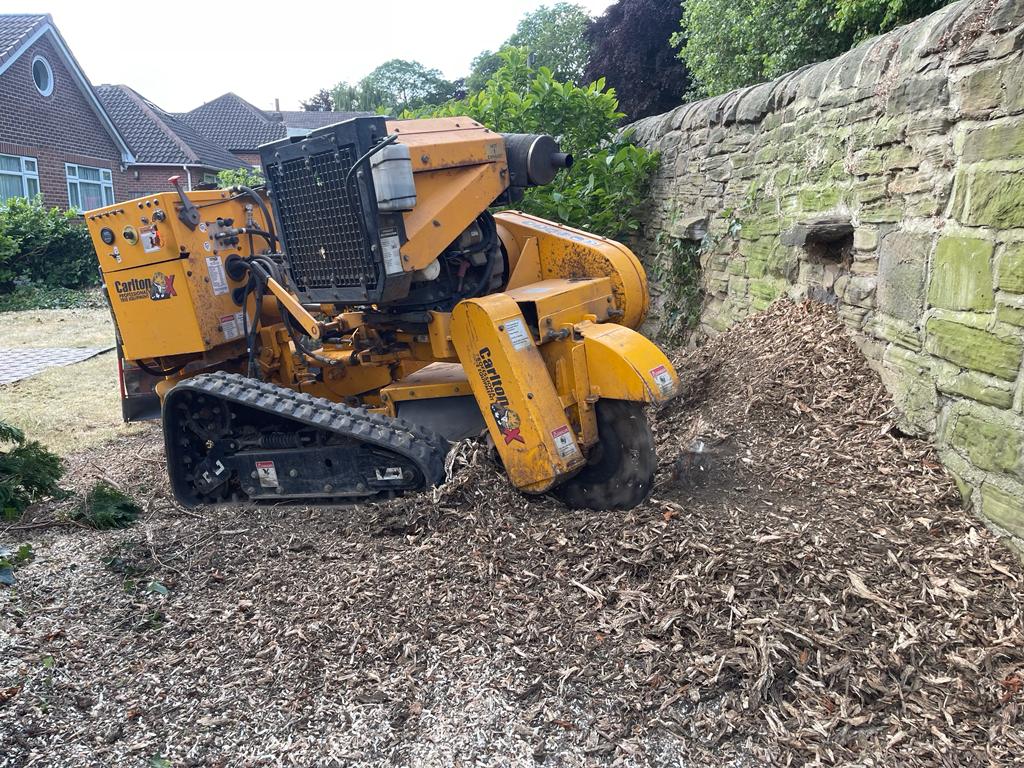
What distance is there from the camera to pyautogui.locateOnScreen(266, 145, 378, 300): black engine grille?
12.1 ft

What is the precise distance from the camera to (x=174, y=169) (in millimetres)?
28031

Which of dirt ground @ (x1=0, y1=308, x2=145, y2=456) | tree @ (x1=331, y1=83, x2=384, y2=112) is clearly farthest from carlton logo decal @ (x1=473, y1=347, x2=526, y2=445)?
tree @ (x1=331, y1=83, x2=384, y2=112)

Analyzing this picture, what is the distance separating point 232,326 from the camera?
498 cm

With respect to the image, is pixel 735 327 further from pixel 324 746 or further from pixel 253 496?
pixel 324 746

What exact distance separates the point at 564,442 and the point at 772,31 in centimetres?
1105

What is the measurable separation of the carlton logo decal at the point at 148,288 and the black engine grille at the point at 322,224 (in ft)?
3.54

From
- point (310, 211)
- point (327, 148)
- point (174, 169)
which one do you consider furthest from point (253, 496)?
point (174, 169)

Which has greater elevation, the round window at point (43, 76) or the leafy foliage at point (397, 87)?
the leafy foliage at point (397, 87)

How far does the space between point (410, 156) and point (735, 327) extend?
2.86m

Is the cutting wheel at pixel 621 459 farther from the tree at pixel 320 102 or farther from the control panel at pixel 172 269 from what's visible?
the tree at pixel 320 102

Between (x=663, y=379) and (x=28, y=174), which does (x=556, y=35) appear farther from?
(x=663, y=379)

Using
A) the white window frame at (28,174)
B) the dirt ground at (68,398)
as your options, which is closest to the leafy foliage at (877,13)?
the dirt ground at (68,398)

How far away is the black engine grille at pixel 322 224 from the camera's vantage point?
3.68 meters

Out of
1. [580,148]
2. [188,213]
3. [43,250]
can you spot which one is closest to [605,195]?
[580,148]
